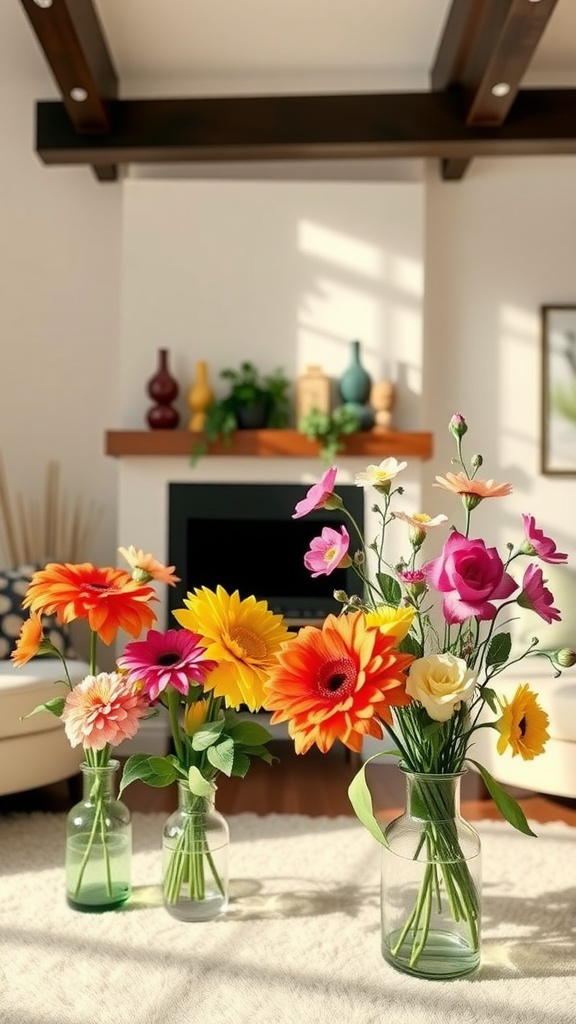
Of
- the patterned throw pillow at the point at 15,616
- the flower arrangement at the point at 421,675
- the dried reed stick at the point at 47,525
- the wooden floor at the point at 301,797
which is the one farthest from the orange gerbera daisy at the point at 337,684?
the dried reed stick at the point at 47,525

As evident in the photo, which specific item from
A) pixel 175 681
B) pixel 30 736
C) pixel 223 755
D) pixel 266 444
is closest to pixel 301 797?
pixel 30 736

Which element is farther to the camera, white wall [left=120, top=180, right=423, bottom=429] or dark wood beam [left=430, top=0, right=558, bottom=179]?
white wall [left=120, top=180, right=423, bottom=429]

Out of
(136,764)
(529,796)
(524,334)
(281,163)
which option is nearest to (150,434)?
(281,163)

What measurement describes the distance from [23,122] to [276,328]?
64.2 inches

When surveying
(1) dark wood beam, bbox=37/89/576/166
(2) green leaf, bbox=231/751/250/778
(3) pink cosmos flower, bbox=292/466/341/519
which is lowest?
(2) green leaf, bbox=231/751/250/778

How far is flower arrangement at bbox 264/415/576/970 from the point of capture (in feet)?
4.19

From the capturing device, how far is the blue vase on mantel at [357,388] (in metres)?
4.12

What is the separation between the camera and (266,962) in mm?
1745

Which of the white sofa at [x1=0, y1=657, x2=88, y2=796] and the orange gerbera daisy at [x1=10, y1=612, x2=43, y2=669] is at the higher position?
the orange gerbera daisy at [x1=10, y1=612, x2=43, y2=669]

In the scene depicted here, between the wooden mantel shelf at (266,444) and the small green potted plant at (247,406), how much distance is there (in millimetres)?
56

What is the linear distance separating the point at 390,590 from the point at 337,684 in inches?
9.7

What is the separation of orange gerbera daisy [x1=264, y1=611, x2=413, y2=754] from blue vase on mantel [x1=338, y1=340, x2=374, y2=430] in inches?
111

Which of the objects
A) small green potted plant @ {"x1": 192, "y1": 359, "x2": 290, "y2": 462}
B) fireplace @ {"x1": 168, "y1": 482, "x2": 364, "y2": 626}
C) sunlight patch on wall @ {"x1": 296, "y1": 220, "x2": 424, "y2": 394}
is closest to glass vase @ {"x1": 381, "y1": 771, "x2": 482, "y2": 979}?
fireplace @ {"x1": 168, "y1": 482, "x2": 364, "y2": 626}

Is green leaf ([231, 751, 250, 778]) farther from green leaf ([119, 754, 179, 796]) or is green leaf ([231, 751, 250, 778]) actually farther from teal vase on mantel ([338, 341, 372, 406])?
teal vase on mantel ([338, 341, 372, 406])
